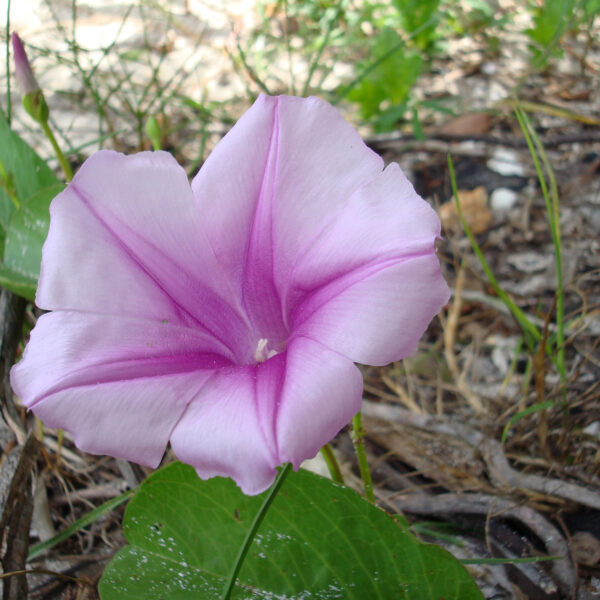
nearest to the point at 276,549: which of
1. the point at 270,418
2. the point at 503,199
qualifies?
the point at 270,418

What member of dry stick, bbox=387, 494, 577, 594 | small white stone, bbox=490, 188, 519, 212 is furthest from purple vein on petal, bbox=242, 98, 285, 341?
small white stone, bbox=490, 188, 519, 212

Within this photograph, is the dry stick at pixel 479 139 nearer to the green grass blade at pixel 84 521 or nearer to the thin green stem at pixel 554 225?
the thin green stem at pixel 554 225

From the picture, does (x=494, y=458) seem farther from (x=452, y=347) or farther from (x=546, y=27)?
(x=546, y=27)

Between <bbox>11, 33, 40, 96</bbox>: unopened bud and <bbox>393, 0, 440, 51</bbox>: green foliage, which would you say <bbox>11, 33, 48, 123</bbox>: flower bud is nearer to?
<bbox>11, 33, 40, 96</bbox>: unopened bud

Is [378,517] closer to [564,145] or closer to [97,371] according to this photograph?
[97,371]

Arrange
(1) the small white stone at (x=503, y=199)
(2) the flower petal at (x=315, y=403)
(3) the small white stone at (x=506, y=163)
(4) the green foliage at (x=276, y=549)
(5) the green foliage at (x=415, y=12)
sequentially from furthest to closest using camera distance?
(5) the green foliage at (x=415, y=12)
(3) the small white stone at (x=506, y=163)
(1) the small white stone at (x=503, y=199)
(4) the green foliage at (x=276, y=549)
(2) the flower petal at (x=315, y=403)

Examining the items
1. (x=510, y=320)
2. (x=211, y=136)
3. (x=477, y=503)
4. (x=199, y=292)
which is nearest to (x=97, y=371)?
(x=199, y=292)

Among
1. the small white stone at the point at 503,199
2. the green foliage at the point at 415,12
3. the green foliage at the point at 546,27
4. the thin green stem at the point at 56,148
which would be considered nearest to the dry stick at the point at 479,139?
the small white stone at the point at 503,199
